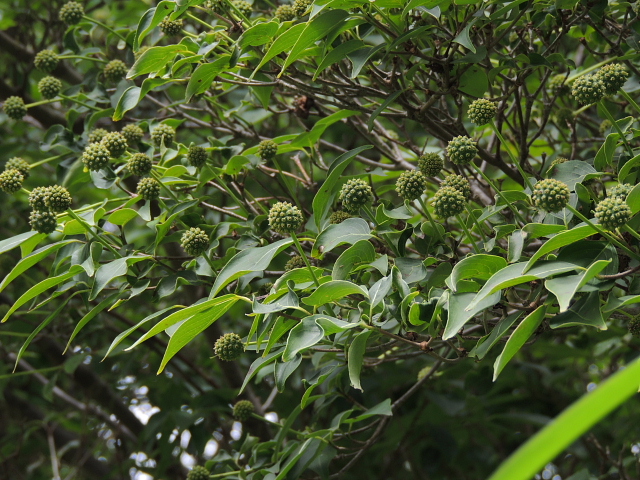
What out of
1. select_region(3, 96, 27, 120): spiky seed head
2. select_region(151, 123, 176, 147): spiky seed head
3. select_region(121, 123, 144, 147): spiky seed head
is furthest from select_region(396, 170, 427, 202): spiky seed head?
select_region(3, 96, 27, 120): spiky seed head

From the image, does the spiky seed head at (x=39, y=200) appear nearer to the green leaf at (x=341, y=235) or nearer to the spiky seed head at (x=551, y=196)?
the green leaf at (x=341, y=235)

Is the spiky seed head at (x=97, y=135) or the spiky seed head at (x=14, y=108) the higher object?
the spiky seed head at (x=97, y=135)

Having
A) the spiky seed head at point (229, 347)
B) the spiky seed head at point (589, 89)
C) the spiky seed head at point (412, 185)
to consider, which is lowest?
the spiky seed head at point (229, 347)

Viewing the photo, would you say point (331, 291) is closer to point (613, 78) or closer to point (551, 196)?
point (551, 196)

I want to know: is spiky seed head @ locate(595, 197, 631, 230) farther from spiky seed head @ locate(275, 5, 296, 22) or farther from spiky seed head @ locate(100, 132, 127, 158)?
spiky seed head @ locate(100, 132, 127, 158)

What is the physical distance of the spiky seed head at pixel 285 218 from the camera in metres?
1.78

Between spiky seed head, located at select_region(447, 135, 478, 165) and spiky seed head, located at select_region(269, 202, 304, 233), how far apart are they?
43 cm

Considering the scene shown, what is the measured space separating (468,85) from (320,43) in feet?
1.50

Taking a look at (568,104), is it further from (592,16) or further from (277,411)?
(277,411)

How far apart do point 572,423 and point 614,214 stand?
100cm

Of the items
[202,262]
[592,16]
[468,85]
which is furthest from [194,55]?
[592,16]

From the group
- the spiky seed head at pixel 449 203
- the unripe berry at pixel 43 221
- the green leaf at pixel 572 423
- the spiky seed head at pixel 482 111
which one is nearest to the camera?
the green leaf at pixel 572 423

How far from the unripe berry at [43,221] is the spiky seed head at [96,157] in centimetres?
23

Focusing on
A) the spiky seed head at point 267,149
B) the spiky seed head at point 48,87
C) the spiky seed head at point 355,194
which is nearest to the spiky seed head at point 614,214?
the spiky seed head at point 355,194
